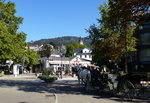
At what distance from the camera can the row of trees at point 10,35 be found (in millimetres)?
34125

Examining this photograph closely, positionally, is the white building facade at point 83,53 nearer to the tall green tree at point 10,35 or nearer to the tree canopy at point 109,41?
the tall green tree at point 10,35

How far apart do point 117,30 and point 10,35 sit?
1728cm

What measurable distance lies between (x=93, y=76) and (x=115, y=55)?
340 inches

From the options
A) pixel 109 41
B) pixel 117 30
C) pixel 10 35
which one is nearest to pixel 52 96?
→ pixel 117 30

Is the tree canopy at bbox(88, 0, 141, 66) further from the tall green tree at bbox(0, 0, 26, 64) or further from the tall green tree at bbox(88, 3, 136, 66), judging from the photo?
the tall green tree at bbox(0, 0, 26, 64)

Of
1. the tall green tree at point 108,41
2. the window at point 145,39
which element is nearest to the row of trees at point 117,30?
the tall green tree at point 108,41

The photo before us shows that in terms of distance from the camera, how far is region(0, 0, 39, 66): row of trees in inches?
1344

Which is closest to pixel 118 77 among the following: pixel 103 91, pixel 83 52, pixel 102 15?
pixel 103 91

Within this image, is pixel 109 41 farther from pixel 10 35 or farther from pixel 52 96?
pixel 10 35

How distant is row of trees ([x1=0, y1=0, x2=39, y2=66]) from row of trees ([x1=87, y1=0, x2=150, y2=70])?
11.3 meters

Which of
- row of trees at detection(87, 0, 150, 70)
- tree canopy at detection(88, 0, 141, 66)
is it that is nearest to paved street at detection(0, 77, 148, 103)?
row of trees at detection(87, 0, 150, 70)

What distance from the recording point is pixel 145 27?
12.7 m

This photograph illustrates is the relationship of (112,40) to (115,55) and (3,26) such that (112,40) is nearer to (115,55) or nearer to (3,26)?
(115,55)

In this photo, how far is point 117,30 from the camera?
23.9 metres
